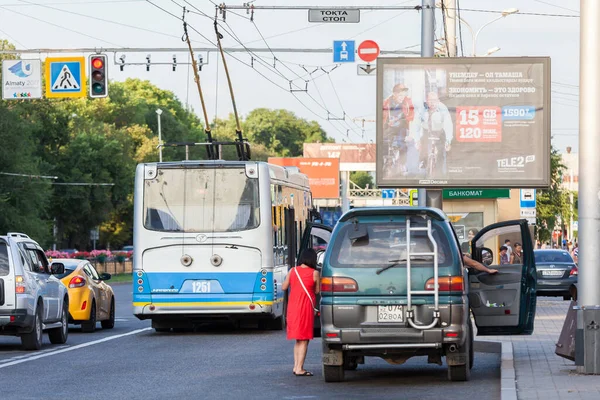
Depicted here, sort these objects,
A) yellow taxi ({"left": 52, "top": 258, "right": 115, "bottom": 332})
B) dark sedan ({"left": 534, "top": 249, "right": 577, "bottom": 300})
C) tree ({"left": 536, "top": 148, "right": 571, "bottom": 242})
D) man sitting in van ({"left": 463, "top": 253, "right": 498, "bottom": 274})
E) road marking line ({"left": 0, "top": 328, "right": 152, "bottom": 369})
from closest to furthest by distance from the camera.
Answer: man sitting in van ({"left": 463, "top": 253, "right": 498, "bottom": 274}), road marking line ({"left": 0, "top": 328, "right": 152, "bottom": 369}), yellow taxi ({"left": 52, "top": 258, "right": 115, "bottom": 332}), dark sedan ({"left": 534, "top": 249, "right": 577, "bottom": 300}), tree ({"left": 536, "top": 148, "right": 571, "bottom": 242})

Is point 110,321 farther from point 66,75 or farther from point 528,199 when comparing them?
point 528,199

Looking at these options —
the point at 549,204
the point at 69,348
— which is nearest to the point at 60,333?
the point at 69,348

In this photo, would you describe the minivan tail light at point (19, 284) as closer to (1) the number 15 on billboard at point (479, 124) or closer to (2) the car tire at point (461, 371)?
(2) the car tire at point (461, 371)

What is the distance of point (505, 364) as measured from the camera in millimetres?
15102

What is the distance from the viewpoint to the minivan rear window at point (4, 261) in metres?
19.5

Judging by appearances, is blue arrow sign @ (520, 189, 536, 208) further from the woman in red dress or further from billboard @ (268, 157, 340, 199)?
billboard @ (268, 157, 340, 199)

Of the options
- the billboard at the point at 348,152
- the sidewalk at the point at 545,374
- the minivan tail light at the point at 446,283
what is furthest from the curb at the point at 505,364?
the billboard at the point at 348,152

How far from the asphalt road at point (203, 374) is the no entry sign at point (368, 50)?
11.7 m

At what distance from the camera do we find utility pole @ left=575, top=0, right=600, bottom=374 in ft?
46.9

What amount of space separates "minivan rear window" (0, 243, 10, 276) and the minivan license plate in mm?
7850

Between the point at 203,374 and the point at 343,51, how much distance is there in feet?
66.7

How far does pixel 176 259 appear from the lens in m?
23.4

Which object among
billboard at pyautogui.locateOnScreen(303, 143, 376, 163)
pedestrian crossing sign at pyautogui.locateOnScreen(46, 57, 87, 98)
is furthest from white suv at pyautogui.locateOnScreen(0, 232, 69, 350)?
billboard at pyautogui.locateOnScreen(303, 143, 376, 163)

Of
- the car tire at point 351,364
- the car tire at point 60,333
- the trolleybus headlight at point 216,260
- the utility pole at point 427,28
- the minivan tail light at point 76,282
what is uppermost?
the utility pole at point 427,28
